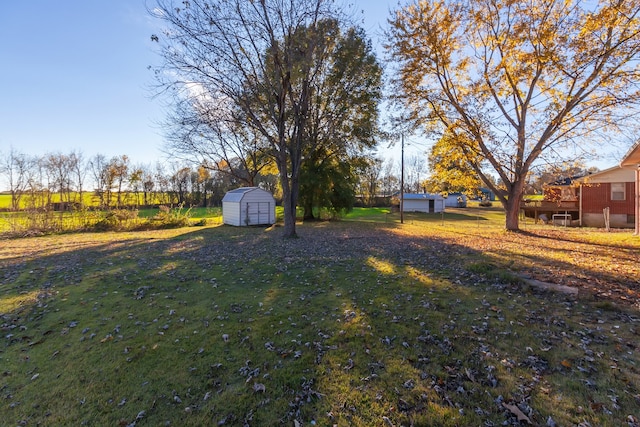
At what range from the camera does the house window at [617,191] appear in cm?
2398

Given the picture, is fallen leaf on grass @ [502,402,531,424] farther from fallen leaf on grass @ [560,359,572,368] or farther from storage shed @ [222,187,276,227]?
storage shed @ [222,187,276,227]

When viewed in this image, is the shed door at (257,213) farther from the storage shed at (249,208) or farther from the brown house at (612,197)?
the brown house at (612,197)

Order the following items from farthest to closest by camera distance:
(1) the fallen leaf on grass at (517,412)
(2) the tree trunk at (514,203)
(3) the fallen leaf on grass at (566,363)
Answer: (2) the tree trunk at (514,203) → (3) the fallen leaf on grass at (566,363) → (1) the fallen leaf on grass at (517,412)

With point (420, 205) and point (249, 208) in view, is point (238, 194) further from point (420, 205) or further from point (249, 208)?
point (420, 205)

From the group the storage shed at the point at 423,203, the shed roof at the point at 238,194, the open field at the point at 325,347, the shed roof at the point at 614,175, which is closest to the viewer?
the open field at the point at 325,347

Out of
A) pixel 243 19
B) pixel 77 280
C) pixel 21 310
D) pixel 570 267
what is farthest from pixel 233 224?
pixel 570 267

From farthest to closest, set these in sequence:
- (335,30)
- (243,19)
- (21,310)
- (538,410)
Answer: (335,30) < (243,19) < (21,310) < (538,410)

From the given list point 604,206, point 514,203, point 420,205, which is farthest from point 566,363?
point 420,205

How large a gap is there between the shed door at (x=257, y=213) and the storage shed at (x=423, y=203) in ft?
112

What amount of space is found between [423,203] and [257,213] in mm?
36884

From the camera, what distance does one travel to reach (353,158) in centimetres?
2670

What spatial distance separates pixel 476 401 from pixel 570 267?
6720mm

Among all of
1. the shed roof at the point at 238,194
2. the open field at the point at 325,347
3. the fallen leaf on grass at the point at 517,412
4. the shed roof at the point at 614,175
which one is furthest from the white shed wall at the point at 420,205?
the fallen leaf on grass at the point at 517,412

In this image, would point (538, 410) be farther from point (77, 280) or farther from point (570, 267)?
point (77, 280)
